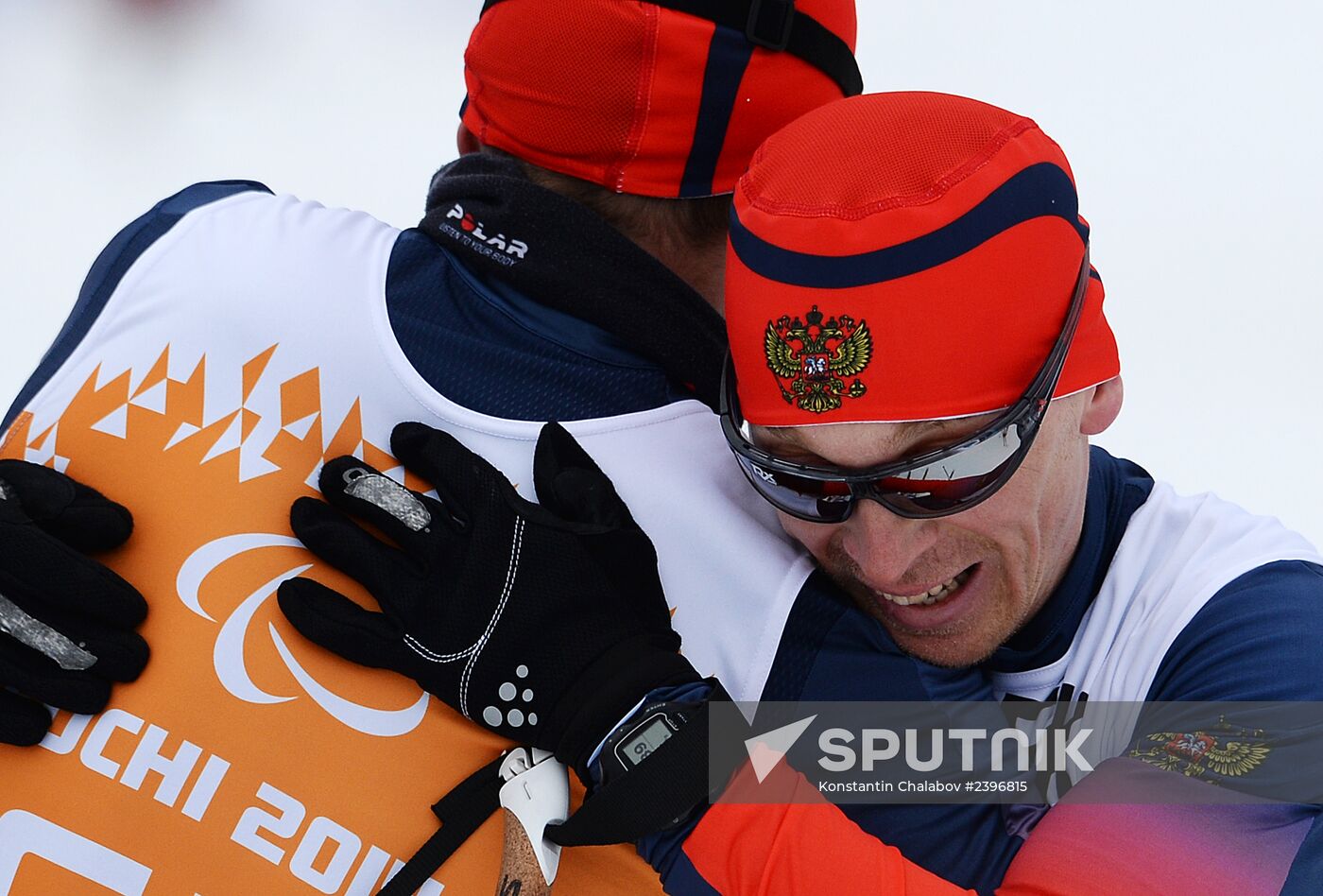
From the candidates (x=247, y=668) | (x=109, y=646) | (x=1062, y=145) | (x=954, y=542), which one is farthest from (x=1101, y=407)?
(x=1062, y=145)

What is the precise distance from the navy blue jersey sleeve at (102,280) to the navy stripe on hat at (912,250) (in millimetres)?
737

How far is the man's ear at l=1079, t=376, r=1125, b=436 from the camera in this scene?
1747 millimetres

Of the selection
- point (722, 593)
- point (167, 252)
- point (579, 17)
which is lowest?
point (722, 593)

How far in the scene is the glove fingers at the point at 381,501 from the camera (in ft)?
4.71

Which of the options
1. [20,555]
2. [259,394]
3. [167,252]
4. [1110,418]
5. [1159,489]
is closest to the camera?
[20,555]

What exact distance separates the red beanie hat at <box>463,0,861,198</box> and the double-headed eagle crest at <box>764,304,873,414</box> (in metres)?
0.38

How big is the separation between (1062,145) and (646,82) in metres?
2.61

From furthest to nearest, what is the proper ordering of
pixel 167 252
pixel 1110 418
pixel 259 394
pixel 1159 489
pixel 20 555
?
pixel 1159 489
pixel 1110 418
pixel 167 252
pixel 259 394
pixel 20 555

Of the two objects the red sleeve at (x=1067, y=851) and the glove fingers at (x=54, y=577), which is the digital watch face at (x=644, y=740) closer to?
the red sleeve at (x=1067, y=851)

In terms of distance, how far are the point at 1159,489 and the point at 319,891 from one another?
49.0 inches

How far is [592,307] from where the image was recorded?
1.61 meters

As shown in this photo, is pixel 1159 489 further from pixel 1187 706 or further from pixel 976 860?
pixel 976 860

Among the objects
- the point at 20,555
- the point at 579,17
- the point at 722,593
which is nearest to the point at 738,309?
the point at 722,593

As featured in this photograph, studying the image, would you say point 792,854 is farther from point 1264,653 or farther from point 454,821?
point 1264,653
